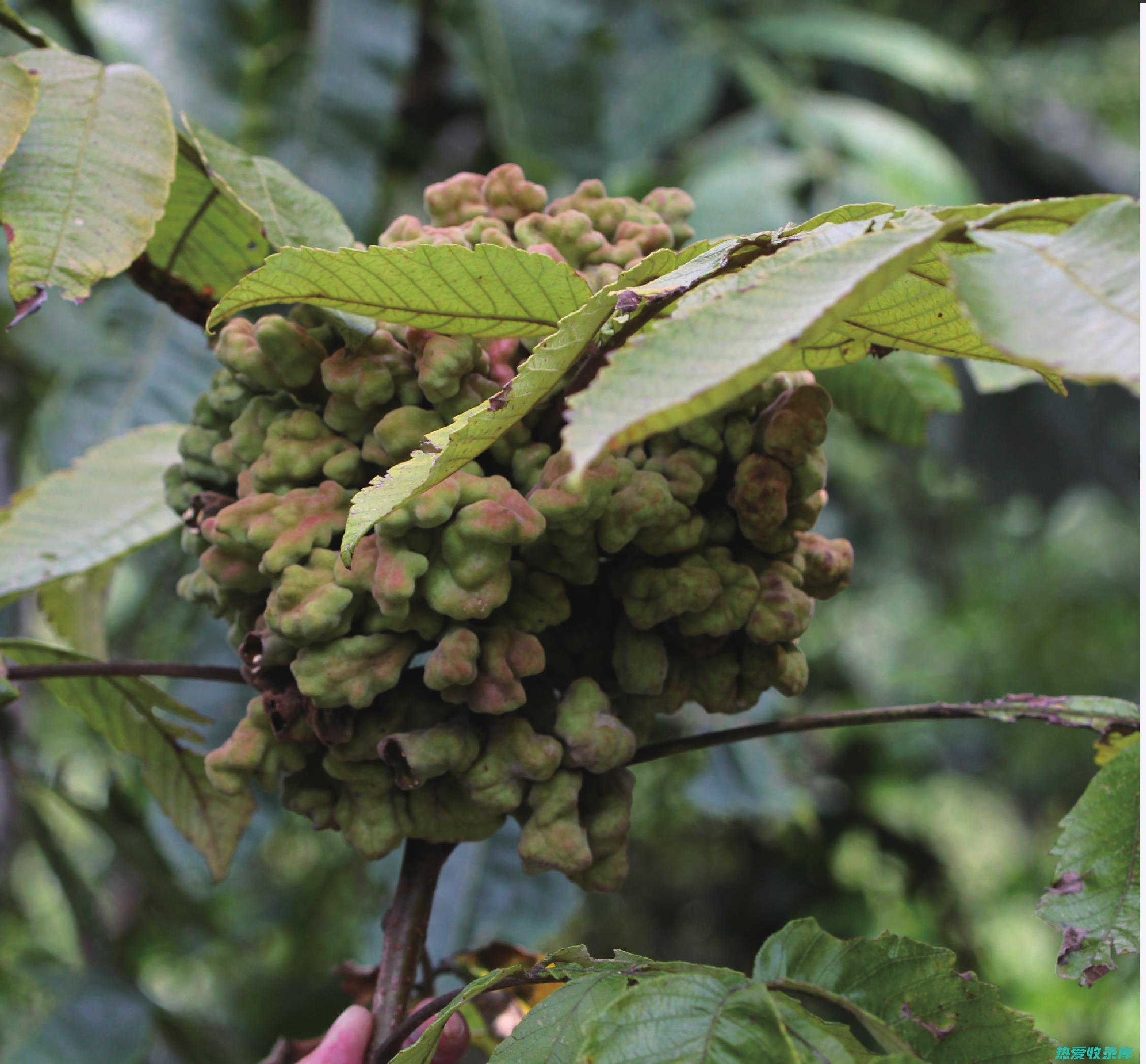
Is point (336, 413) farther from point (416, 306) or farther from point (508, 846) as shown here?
point (508, 846)

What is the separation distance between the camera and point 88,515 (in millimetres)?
907

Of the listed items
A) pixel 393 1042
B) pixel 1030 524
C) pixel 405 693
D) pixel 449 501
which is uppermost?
pixel 449 501

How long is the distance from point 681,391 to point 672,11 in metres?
2.08

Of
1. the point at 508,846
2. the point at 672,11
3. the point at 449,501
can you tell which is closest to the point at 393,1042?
the point at 449,501

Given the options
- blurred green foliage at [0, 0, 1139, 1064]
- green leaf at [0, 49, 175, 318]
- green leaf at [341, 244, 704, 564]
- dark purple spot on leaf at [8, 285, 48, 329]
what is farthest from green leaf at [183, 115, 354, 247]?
blurred green foliage at [0, 0, 1139, 1064]

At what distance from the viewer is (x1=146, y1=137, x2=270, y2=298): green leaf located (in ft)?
2.64

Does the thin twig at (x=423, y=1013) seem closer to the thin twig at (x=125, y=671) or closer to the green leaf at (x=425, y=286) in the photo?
the thin twig at (x=125, y=671)

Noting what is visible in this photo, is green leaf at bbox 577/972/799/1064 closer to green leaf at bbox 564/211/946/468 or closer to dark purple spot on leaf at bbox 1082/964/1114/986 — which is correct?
dark purple spot on leaf at bbox 1082/964/1114/986

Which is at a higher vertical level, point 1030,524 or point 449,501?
point 449,501

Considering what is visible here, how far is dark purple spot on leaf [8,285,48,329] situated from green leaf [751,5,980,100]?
5.69 feet

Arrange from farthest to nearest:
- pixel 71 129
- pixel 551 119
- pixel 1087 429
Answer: pixel 1087 429
pixel 551 119
pixel 71 129

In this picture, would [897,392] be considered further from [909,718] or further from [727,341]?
[727,341]

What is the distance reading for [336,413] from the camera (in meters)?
0.66

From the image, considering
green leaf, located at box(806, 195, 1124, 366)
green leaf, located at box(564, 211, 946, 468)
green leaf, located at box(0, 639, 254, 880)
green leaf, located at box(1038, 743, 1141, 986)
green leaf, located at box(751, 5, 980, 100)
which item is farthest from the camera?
green leaf, located at box(751, 5, 980, 100)
